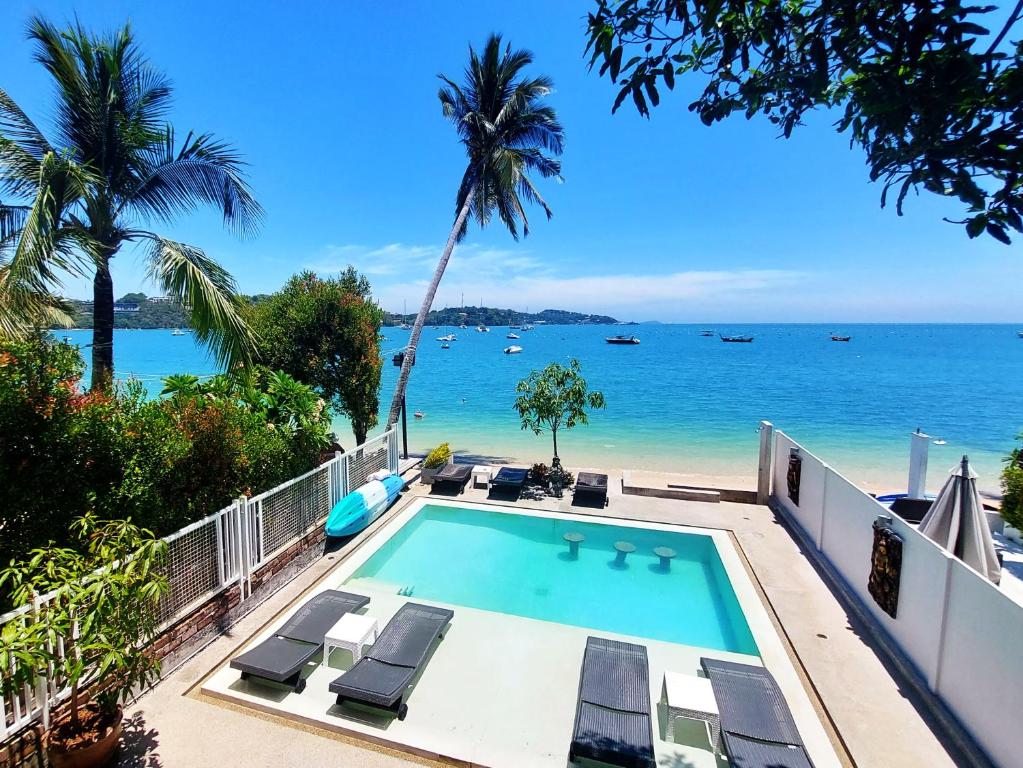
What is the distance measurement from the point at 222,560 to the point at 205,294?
3.97 metres

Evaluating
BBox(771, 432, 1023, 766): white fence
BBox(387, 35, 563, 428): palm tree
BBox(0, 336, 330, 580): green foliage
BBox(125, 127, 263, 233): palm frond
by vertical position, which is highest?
BBox(387, 35, 563, 428): palm tree

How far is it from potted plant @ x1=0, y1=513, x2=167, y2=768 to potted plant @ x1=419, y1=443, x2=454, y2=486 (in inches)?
290

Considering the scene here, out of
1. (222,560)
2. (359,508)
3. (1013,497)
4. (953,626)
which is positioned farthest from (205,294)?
(1013,497)

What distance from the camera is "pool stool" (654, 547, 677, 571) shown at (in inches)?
321

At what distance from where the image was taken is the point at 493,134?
13.5m

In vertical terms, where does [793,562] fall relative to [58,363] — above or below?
below

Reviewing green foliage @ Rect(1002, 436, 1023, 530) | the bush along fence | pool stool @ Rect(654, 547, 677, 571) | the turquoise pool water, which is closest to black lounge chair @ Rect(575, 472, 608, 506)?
the turquoise pool water

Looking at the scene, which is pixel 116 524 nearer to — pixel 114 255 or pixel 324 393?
pixel 114 255

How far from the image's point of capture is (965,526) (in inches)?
A: 214

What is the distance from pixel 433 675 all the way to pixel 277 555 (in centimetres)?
329

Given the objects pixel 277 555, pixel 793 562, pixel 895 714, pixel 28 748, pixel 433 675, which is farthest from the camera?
pixel 793 562

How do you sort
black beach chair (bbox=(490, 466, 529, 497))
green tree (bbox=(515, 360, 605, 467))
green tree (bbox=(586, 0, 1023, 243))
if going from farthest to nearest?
green tree (bbox=(515, 360, 605, 467)) < black beach chair (bbox=(490, 466, 529, 497)) < green tree (bbox=(586, 0, 1023, 243))

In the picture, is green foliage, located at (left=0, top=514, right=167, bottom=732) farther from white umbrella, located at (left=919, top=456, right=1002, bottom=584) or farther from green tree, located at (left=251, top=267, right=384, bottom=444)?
white umbrella, located at (left=919, top=456, right=1002, bottom=584)

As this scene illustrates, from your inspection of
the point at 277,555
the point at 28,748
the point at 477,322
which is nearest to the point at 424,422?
the point at 277,555
